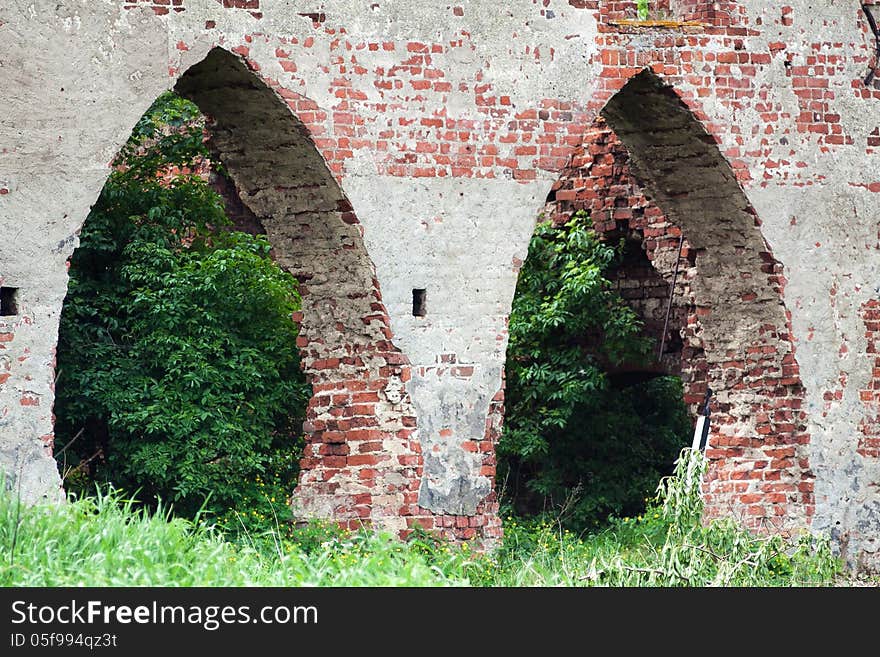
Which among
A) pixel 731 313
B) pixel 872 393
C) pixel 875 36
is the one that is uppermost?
pixel 875 36

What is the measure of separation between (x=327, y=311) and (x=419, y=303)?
61 cm

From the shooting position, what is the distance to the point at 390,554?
9.66m

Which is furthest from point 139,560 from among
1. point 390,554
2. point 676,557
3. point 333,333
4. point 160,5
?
point 676,557

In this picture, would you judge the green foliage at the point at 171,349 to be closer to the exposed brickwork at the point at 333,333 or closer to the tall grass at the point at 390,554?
the tall grass at the point at 390,554

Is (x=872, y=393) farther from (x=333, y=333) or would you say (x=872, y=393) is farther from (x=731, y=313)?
(x=333, y=333)

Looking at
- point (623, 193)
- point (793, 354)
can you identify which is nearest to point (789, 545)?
point (793, 354)

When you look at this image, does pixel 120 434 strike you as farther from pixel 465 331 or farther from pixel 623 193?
pixel 623 193

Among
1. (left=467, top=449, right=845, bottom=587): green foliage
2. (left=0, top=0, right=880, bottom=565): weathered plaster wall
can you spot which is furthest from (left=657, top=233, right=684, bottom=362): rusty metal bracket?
(left=0, top=0, right=880, bottom=565): weathered plaster wall

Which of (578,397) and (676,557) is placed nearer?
(676,557)

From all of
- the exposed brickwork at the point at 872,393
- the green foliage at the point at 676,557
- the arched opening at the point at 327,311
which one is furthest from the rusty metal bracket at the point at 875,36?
the arched opening at the point at 327,311

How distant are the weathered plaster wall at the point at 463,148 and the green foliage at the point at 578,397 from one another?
248 cm

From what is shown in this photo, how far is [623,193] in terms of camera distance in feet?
44.8

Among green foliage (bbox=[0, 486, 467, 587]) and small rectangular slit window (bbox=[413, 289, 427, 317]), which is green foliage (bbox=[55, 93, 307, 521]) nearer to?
small rectangular slit window (bbox=[413, 289, 427, 317])

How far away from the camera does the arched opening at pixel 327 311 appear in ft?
33.7
